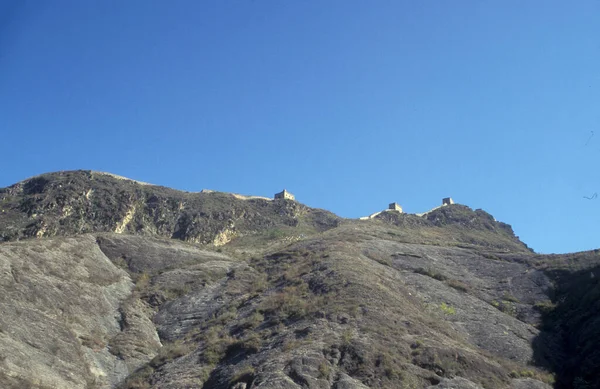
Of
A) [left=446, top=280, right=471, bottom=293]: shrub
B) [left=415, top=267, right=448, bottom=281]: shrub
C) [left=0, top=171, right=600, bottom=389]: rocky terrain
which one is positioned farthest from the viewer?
[left=415, top=267, right=448, bottom=281]: shrub

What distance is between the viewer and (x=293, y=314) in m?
28.9

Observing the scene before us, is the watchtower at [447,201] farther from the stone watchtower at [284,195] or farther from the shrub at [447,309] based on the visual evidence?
the shrub at [447,309]

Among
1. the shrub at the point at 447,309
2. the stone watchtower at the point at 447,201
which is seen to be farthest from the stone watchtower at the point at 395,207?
the shrub at the point at 447,309

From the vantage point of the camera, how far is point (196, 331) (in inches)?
1186

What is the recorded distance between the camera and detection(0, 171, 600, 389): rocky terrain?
75.5ft

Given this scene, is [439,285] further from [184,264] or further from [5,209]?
[5,209]

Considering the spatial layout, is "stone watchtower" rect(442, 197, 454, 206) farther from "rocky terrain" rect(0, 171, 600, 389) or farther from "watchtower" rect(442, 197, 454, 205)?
"rocky terrain" rect(0, 171, 600, 389)

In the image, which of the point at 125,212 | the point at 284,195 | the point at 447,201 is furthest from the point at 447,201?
the point at 125,212

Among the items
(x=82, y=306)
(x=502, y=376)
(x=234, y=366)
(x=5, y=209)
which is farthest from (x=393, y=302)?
(x=5, y=209)

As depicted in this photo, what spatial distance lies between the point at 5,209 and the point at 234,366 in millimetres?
48147

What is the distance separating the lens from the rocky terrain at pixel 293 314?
75.5 feet

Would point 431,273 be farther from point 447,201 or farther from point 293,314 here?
point 447,201

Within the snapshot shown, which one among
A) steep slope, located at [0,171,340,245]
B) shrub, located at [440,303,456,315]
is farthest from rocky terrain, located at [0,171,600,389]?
steep slope, located at [0,171,340,245]

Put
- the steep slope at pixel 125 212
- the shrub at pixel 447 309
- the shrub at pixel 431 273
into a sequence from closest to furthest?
1. the shrub at pixel 447 309
2. the shrub at pixel 431 273
3. the steep slope at pixel 125 212
